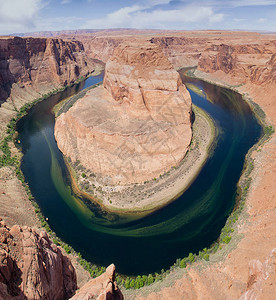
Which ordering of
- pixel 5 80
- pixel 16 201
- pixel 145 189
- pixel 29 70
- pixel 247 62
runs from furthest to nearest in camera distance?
pixel 247 62 → pixel 29 70 → pixel 5 80 → pixel 145 189 → pixel 16 201

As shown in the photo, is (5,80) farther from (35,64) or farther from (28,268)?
(28,268)

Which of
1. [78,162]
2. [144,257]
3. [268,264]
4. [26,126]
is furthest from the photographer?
[26,126]

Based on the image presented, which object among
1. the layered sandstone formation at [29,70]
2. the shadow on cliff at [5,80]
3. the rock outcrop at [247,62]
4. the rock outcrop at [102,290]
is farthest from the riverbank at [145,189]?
the rock outcrop at [247,62]

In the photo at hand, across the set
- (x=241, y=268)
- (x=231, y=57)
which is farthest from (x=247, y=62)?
(x=241, y=268)

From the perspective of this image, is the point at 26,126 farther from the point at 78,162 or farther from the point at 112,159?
the point at 112,159

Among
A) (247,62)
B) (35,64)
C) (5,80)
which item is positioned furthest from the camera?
(247,62)

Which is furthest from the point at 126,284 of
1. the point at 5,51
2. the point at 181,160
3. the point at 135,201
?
the point at 5,51
